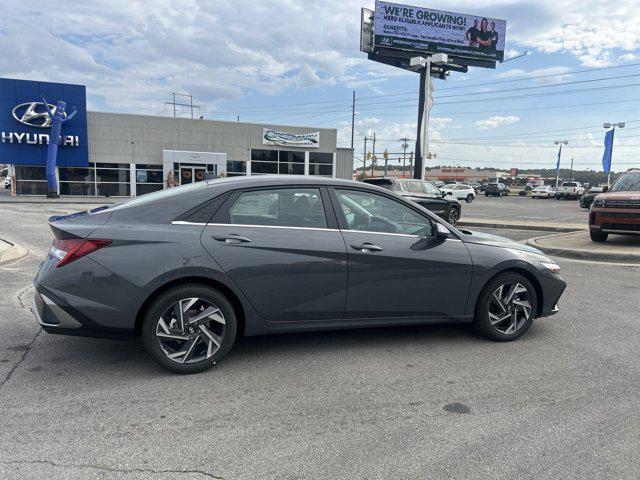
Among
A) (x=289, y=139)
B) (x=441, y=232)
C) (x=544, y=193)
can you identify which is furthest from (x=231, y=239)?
(x=544, y=193)

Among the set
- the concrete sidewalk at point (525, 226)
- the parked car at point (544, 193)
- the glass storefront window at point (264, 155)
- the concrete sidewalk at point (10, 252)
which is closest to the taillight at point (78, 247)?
the concrete sidewalk at point (10, 252)

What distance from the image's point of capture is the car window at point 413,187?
16.7 m

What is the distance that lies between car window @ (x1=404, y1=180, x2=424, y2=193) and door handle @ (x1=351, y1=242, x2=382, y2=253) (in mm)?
12801

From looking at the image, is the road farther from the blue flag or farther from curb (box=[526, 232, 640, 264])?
curb (box=[526, 232, 640, 264])

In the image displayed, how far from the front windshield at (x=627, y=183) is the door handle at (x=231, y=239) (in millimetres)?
10005

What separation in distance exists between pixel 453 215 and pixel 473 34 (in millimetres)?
33156

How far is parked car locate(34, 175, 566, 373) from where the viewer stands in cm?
362

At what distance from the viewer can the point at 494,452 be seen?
286cm

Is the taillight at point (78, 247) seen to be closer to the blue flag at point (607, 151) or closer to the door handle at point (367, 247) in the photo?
the door handle at point (367, 247)

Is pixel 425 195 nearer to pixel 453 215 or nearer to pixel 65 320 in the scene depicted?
pixel 453 215

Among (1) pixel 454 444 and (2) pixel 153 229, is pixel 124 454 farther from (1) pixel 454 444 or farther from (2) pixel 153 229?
(1) pixel 454 444

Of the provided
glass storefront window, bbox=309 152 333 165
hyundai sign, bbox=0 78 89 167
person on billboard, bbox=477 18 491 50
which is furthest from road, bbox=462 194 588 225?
hyundai sign, bbox=0 78 89 167

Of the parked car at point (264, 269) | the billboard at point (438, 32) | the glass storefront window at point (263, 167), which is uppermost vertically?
the billboard at point (438, 32)

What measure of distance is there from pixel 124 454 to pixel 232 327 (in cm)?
130
